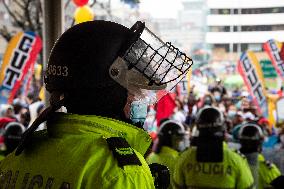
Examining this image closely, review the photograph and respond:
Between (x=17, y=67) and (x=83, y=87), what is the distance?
6.06 metres

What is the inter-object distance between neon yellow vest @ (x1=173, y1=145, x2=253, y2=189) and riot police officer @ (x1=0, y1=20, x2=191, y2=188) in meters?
2.04

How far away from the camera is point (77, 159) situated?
128 centimetres

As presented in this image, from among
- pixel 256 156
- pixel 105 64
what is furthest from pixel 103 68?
pixel 256 156

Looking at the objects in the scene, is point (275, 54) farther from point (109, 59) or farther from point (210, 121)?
point (109, 59)

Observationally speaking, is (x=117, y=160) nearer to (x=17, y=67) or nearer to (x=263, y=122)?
(x=17, y=67)

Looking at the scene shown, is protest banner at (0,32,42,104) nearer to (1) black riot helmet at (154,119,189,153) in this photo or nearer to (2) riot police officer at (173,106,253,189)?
(1) black riot helmet at (154,119,189,153)

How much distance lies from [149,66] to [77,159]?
1.14ft

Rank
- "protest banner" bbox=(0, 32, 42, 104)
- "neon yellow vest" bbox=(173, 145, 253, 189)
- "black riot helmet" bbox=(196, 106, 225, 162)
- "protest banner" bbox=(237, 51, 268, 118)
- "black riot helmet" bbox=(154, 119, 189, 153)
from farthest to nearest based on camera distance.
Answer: "protest banner" bbox=(237, 51, 268, 118) < "protest banner" bbox=(0, 32, 42, 104) < "black riot helmet" bbox=(154, 119, 189, 153) < "black riot helmet" bbox=(196, 106, 225, 162) < "neon yellow vest" bbox=(173, 145, 253, 189)

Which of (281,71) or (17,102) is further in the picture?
(17,102)

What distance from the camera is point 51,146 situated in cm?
138

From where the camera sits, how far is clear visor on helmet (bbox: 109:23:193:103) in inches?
54.9

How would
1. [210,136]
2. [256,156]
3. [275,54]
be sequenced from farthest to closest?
[275,54], [256,156], [210,136]

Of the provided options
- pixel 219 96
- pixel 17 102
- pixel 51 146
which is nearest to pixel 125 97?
pixel 51 146

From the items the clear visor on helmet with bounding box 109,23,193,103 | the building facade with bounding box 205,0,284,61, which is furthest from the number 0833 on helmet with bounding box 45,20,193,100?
the building facade with bounding box 205,0,284,61
